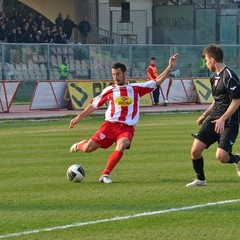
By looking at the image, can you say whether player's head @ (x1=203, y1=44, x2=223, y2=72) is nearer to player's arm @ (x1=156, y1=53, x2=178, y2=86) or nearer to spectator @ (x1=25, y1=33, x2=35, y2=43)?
player's arm @ (x1=156, y1=53, x2=178, y2=86)

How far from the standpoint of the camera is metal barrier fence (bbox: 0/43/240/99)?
36.7 meters

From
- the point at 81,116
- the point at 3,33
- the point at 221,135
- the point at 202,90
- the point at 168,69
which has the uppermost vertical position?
the point at 3,33

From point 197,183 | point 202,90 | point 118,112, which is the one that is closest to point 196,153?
point 197,183

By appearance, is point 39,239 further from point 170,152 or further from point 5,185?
point 170,152

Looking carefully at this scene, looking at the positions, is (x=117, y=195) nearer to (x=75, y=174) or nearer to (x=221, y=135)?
(x=75, y=174)

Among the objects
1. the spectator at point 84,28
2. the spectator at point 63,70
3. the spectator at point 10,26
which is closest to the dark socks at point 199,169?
the spectator at point 63,70

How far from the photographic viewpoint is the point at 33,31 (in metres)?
42.1

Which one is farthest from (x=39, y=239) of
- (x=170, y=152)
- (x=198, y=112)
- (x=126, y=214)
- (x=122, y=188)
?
(x=198, y=112)

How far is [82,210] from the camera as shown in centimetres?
1016

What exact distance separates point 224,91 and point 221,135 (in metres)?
0.60

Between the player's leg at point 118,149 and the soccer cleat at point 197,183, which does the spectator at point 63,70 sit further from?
the soccer cleat at point 197,183

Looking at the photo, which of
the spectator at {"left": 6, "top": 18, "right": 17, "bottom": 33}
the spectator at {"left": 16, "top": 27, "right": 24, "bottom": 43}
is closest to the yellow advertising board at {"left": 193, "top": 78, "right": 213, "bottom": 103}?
the spectator at {"left": 16, "top": 27, "right": 24, "bottom": 43}

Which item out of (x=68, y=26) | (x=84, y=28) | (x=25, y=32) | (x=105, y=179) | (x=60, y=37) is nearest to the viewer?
(x=105, y=179)

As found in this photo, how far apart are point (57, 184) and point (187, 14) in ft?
129
